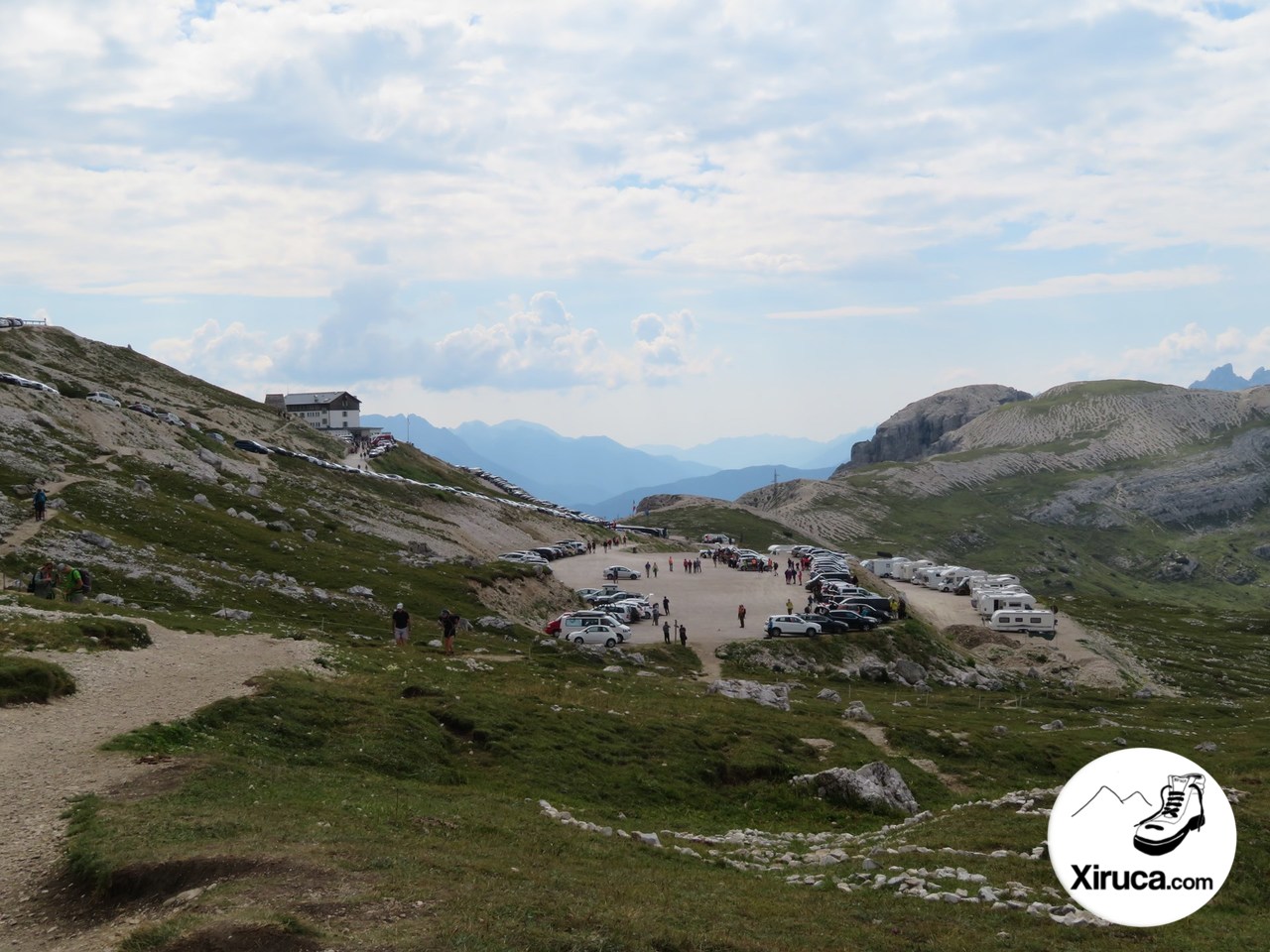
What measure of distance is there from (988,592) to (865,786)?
10204 centimetres

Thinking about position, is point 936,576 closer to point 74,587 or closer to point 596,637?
point 596,637

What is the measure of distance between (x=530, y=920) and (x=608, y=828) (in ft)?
35.8

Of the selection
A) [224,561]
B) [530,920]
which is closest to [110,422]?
[224,561]

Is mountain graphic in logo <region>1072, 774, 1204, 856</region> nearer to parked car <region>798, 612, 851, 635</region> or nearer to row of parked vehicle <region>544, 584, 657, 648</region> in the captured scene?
row of parked vehicle <region>544, 584, 657, 648</region>

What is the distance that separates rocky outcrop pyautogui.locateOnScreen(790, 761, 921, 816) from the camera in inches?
1458

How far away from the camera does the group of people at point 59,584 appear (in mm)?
49125

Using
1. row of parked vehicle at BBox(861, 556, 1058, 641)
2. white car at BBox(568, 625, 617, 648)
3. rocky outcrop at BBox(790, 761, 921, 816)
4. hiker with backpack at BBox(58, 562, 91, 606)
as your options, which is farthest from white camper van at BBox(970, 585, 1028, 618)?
hiker with backpack at BBox(58, 562, 91, 606)

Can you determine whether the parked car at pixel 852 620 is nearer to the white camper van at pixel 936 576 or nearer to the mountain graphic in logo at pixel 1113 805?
the white camper van at pixel 936 576

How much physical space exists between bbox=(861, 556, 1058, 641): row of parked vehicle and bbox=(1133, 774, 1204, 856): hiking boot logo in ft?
321

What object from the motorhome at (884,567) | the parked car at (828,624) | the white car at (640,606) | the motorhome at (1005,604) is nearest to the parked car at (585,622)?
the white car at (640,606)

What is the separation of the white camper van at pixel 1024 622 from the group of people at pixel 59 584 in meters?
96.2

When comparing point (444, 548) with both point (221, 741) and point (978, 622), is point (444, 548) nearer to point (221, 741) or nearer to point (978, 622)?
point (978, 622)

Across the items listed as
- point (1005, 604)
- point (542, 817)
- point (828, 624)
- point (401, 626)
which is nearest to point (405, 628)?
point (401, 626)

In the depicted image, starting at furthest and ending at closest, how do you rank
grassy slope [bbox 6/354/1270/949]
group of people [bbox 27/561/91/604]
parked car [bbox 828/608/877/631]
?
parked car [bbox 828/608/877/631] → group of people [bbox 27/561/91/604] → grassy slope [bbox 6/354/1270/949]
